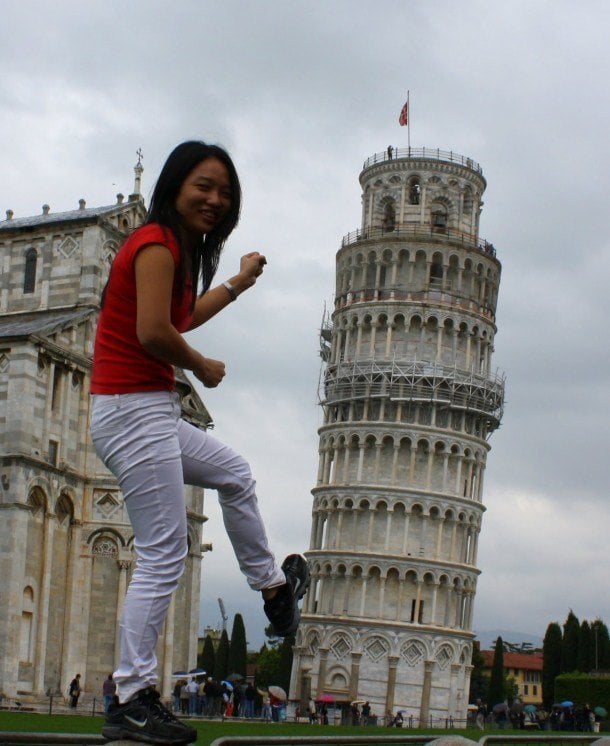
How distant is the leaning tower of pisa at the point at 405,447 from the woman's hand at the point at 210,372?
6613 centimetres

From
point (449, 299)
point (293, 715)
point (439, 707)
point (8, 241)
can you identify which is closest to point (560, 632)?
point (439, 707)

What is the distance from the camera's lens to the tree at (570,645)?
87812 mm

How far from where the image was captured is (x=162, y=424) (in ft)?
17.4

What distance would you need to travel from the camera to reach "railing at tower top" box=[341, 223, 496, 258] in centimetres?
7581

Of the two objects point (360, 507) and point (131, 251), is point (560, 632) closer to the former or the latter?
point (360, 507)

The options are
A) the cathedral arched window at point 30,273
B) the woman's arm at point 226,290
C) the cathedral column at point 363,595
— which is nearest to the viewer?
the woman's arm at point 226,290

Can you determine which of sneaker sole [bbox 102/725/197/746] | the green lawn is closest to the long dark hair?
sneaker sole [bbox 102/725/197/746]

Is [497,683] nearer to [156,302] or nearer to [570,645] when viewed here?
[570,645]

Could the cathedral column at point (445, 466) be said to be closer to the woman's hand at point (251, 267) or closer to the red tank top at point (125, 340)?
the woman's hand at point (251, 267)

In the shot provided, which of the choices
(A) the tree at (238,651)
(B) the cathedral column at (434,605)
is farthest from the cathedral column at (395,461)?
(A) the tree at (238,651)

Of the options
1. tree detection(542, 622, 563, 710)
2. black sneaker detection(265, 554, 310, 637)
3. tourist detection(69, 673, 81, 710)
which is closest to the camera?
black sneaker detection(265, 554, 310, 637)

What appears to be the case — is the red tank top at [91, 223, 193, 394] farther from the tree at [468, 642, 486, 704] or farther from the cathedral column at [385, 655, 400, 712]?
the tree at [468, 642, 486, 704]

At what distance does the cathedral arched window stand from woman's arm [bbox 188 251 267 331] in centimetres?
3907

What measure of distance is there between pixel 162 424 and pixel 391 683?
220ft
